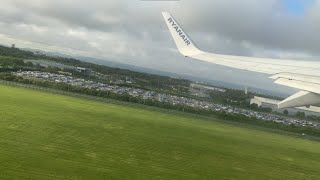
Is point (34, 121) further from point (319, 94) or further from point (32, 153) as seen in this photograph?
point (319, 94)

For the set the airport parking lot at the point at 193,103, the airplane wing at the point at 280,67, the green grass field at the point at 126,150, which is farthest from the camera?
the airport parking lot at the point at 193,103

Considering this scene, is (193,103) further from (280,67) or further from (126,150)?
(280,67)

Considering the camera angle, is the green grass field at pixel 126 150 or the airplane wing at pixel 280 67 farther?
the green grass field at pixel 126 150

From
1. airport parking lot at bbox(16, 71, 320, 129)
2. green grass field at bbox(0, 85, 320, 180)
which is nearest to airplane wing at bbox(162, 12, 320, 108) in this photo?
green grass field at bbox(0, 85, 320, 180)

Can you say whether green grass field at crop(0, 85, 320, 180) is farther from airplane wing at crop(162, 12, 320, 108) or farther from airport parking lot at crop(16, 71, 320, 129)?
airport parking lot at crop(16, 71, 320, 129)

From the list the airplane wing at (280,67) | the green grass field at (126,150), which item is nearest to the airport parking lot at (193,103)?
the green grass field at (126,150)

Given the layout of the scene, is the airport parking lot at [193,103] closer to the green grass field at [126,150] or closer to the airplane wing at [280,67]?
the green grass field at [126,150]

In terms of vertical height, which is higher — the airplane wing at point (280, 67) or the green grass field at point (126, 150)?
the airplane wing at point (280, 67)
